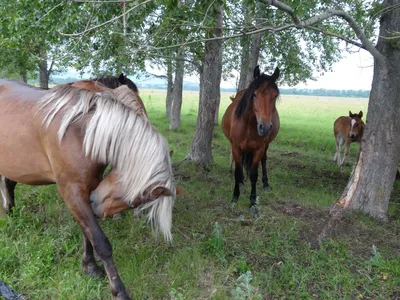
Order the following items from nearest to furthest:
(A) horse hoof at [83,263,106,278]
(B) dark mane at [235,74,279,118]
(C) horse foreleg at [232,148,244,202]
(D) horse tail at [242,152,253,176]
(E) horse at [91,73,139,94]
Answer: (A) horse hoof at [83,263,106,278], (B) dark mane at [235,74,279,118], (E) horse at [91,73,139,94], (C) horse foreleg at [232,148,244,202], (D) horse tail at [242,152,253,176]

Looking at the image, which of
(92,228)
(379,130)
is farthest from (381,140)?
(92,228)

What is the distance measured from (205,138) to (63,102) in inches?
188

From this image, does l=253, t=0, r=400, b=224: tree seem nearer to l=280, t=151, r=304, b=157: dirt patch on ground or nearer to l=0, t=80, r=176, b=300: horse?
l=0, t=80, r=176, b=300: horse

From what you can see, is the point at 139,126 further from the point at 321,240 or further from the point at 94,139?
the point at 321,240

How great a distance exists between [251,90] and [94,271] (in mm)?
3340

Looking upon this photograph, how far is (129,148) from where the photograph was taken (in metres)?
2.65

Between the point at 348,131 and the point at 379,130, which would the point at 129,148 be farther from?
the point at 348,131

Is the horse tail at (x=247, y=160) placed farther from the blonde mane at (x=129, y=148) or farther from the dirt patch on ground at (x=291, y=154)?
the dirt patch on ground at (x=291, y=154)

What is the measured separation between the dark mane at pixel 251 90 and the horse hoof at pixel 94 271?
3.22m

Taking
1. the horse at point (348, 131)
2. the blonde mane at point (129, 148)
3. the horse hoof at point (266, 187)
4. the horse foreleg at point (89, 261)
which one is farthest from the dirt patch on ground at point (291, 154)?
the blonde mane at point (129, 148)

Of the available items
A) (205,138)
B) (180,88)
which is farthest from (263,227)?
(180,88)

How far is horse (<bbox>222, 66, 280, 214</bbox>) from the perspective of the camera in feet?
15.6

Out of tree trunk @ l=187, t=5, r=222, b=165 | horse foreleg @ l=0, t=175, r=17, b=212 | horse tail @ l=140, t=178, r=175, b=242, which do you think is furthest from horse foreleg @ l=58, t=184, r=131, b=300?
tree trunk @ l=187, t=5, r=222, b=165

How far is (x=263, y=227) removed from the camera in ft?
13.5
